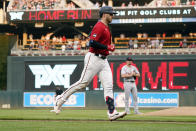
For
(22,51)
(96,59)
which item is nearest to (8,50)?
(22,51)

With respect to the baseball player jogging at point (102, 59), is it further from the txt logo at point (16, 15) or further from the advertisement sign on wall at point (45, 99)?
the txt logo at point (16, 15)

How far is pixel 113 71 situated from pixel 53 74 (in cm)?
453

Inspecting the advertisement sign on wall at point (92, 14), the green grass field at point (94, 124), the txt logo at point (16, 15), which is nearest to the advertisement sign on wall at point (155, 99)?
the advertisement sign on wall at point (92, 14)

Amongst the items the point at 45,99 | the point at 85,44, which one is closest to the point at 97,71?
the point at 45,99

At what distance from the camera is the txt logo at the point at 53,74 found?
33.2 m

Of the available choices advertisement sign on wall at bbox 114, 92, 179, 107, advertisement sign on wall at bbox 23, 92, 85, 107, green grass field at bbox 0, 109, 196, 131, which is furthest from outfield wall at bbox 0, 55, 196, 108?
green grass field at bbox 0, 109, 196, 131

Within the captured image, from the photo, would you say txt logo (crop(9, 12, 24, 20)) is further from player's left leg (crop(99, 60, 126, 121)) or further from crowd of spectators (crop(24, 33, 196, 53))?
player's left leg (crop(99, 60, 126, 121))

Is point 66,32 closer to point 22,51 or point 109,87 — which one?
point 22,51

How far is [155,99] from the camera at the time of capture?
26.8 metres

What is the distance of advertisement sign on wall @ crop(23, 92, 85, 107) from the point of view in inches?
1079

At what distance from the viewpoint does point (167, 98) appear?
1048 inches

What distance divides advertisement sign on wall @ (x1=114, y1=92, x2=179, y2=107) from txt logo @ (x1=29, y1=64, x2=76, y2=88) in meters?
7.14

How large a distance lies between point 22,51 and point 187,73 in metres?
12.5

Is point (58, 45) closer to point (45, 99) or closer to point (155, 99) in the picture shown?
point (45, 99)
